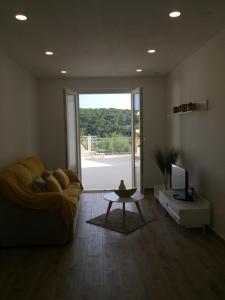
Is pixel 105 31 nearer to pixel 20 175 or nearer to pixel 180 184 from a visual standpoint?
pixel 20 175

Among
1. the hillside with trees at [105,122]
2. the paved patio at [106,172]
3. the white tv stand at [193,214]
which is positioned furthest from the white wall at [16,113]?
the hillside with trees at [105,122]

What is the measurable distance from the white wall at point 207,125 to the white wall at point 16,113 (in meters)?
2.78

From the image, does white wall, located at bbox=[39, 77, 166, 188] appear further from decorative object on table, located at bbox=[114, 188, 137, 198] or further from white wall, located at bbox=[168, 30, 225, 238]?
decorative object on table, located at bbox=[114, 188, 137, 198]

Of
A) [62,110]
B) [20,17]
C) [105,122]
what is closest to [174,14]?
[20,17]

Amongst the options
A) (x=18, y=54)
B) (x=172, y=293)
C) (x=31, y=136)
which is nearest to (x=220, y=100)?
(x=172, y=293)

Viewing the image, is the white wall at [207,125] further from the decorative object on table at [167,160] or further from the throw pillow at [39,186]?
the throw pillow at [39,186]

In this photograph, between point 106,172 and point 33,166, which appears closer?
point 33,166

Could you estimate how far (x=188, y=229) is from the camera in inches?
149

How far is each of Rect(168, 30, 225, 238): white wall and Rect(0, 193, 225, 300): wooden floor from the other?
60 centimetres

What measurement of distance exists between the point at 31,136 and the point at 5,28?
2581 mm

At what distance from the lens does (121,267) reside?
2.84m

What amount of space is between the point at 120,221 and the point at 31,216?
1.40 metres

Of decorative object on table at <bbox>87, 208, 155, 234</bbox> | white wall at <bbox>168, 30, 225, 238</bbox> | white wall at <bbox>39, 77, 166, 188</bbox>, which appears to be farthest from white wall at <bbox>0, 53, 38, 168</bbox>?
white wall at <bbox>168, 30, 225, 238</bbox>

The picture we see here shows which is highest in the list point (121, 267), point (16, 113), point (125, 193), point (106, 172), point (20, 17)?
point (20, 17)
